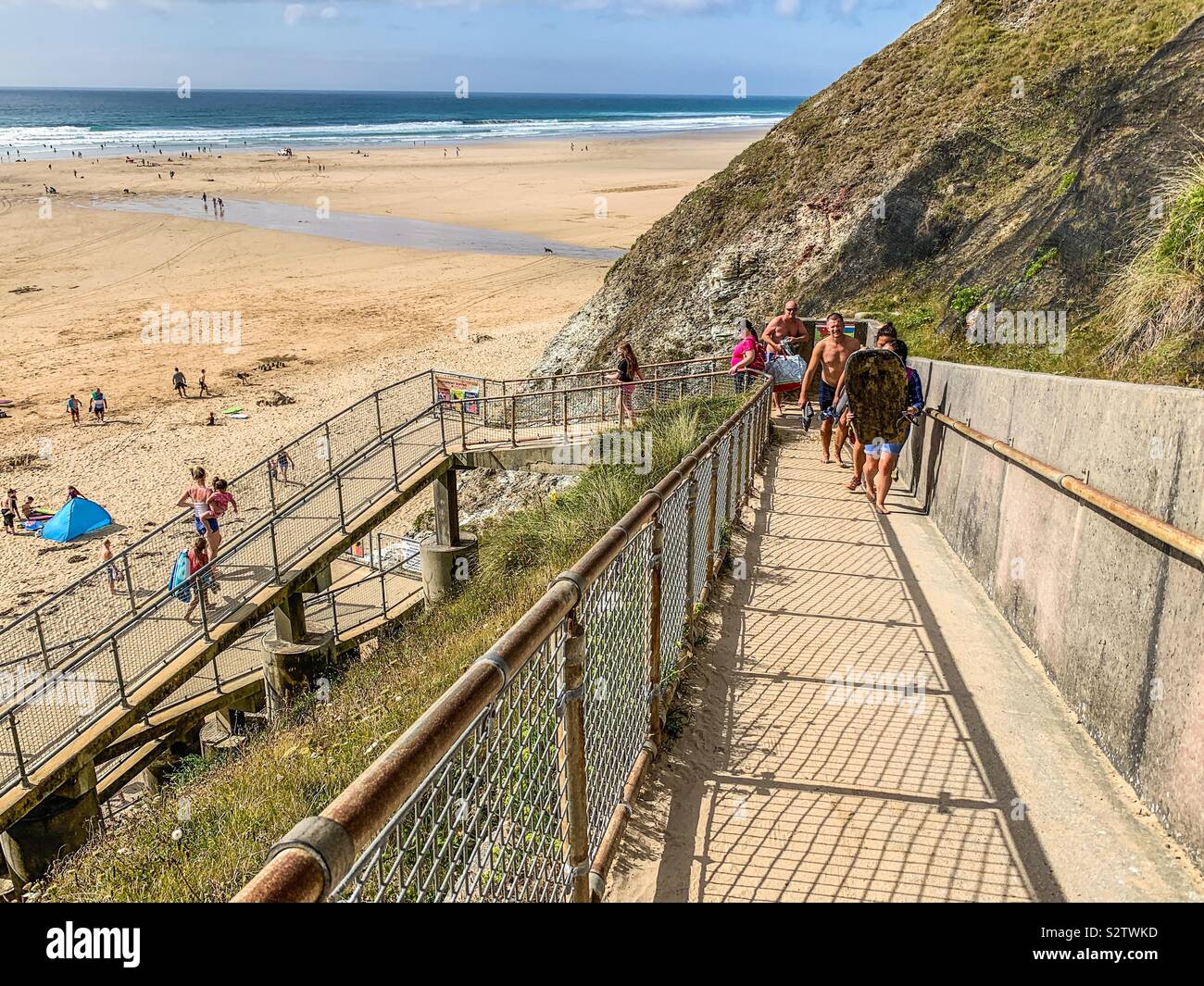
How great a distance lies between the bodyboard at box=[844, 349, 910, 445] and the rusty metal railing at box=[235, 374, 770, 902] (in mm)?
2852

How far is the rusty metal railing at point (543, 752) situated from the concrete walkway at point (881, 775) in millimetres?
320

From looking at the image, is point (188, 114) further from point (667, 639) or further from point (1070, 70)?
point (667, 639)

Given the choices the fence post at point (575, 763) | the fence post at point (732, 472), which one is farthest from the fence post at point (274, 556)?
the fence post at point (575, 763)

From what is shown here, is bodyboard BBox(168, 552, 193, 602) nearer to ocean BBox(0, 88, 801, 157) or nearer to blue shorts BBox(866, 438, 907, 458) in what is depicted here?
blue shorts BBox(866, 438, 907, 458)

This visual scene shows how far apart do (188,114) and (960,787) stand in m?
176

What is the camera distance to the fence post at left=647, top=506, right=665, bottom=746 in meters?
4.48

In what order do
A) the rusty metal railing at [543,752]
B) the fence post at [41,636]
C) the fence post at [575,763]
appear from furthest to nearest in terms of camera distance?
1. the fence post at [41,636]
2. the fence post at [575,763]
3. the rusty metal railing at [543,752]

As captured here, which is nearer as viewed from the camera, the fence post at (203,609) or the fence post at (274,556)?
the fence post at (203,609)

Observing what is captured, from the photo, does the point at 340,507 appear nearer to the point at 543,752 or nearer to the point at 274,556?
the point at 274,556

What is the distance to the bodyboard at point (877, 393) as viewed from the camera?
27.3 feet

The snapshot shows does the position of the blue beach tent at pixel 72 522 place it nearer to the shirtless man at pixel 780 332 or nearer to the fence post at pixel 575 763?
the shirtless man at pixel 780 332

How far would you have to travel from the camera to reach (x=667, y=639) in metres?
5.20

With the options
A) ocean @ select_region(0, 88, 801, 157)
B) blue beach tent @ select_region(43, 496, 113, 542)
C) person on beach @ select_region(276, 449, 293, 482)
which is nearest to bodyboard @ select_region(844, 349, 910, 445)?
person on beach @ select_region(276, 449, 293, 482)
